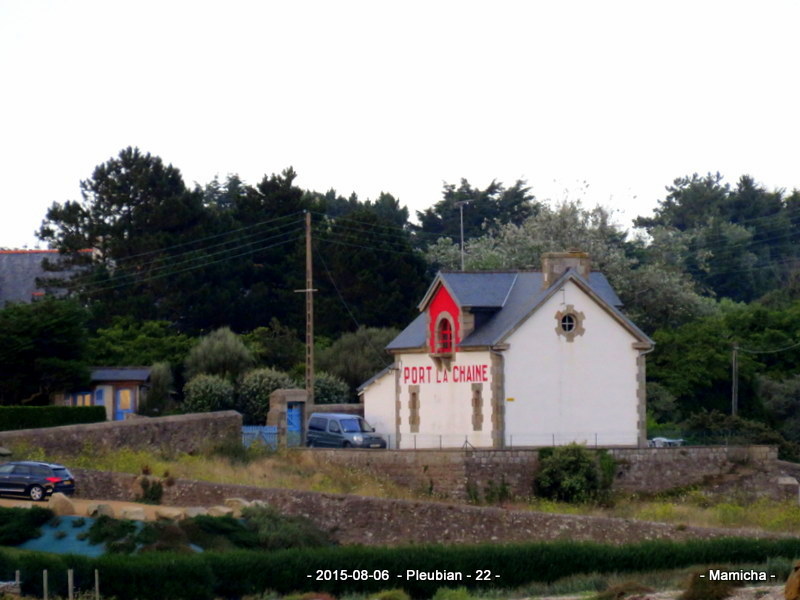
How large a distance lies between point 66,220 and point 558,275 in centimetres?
3255

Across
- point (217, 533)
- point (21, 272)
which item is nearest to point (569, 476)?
point (217, 533)

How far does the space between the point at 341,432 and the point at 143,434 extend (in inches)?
277

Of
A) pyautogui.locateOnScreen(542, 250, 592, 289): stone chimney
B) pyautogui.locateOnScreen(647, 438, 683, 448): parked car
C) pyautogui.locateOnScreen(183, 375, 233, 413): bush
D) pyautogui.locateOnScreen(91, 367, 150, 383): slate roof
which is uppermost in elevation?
pyautogui.locateOnScreen(542, 250, 592, 289): stone chimney

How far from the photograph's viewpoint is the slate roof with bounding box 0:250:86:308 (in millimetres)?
71688

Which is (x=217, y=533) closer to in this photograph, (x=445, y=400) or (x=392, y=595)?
(x=392, y=595)

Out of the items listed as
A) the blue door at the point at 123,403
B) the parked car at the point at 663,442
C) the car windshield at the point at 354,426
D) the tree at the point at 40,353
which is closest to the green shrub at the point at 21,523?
the car windshield at the point at 354,426

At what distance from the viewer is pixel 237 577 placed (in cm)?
3012

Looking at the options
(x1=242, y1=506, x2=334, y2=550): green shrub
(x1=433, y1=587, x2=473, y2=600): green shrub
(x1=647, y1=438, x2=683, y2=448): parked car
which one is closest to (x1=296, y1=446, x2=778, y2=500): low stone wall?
(x1=647, y1=438, x2=683, y2=448): parked car

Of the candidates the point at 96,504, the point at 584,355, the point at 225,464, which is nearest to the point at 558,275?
the point at 584,355

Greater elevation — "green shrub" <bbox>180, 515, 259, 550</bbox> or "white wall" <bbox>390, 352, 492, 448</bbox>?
"white wall" <bbox>390, 352, 492, 448</bbox>

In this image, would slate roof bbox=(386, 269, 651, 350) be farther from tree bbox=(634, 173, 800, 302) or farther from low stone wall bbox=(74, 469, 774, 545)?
tree bbox=(634, 173, 800, 302)

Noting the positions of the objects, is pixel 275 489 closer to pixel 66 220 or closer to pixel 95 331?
pixel 95 331

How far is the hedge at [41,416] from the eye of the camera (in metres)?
46.3

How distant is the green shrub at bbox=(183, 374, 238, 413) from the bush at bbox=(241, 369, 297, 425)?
1.68 feet
